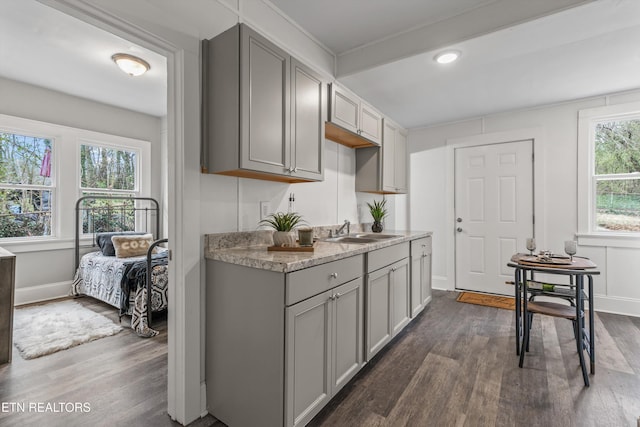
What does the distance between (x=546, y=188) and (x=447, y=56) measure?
2385 mm

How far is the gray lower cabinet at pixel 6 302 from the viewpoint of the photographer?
2229 mm

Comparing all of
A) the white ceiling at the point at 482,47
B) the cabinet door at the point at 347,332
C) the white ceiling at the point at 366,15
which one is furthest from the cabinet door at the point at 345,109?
the cabinet door at the point at 347,332

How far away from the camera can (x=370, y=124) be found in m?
3.06

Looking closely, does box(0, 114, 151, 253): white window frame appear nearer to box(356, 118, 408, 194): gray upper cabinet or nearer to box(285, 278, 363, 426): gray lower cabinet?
box(356, 118, 408, 194): gray upper cabinet

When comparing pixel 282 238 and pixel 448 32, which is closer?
pixel 282 238

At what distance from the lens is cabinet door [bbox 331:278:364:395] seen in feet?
5.83

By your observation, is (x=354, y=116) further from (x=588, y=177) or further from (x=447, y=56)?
(x=588, y=177)

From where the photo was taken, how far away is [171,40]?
160cm

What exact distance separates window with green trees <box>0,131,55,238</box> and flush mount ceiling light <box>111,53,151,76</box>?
1924mm

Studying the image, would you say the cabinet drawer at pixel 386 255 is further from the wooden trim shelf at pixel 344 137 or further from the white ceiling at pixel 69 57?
the white ceiling at pixel 69 57

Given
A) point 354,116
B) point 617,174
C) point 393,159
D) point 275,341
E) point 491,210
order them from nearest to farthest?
point 275,341, point 354,116, point 617,174, point 393,159, point 491,210

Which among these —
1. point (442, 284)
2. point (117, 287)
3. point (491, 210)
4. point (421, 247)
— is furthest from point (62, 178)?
point (491, 210)

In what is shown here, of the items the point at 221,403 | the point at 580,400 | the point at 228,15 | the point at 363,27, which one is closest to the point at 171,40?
the point at 228,15

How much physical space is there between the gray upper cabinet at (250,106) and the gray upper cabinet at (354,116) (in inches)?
19.2
